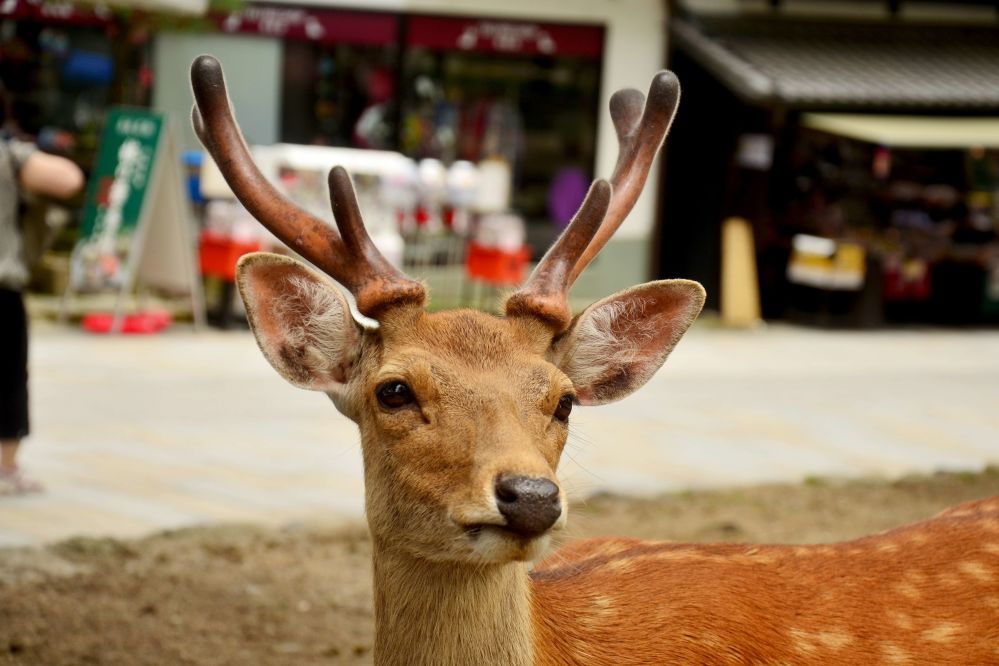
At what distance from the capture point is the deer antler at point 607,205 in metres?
3.24

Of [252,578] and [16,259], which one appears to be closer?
[252,578]

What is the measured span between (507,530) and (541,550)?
10 cm

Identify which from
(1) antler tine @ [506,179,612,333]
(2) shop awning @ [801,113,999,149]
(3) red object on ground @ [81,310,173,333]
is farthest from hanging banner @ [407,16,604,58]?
A: (1) antler tine @ [506,179,612,333]

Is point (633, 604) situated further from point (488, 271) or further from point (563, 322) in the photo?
point (488, 271)

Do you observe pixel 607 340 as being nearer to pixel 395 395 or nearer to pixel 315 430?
pixel 395 395

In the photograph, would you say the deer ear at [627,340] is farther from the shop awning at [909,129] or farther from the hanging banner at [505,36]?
the hanging banner at [505,36]

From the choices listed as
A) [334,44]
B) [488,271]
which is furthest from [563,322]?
[334,44]

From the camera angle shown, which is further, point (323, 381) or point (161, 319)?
point (161, 319)

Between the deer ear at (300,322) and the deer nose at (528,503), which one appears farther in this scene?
the deer ear at (300,322)

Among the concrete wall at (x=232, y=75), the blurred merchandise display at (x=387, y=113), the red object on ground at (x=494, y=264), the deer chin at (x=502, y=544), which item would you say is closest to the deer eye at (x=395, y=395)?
the deer chin at (x=502, y=544)

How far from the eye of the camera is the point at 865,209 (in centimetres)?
1541

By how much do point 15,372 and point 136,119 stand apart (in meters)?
5.46

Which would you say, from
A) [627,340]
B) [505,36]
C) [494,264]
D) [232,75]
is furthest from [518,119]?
[627,340]

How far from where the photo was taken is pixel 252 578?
570cm
